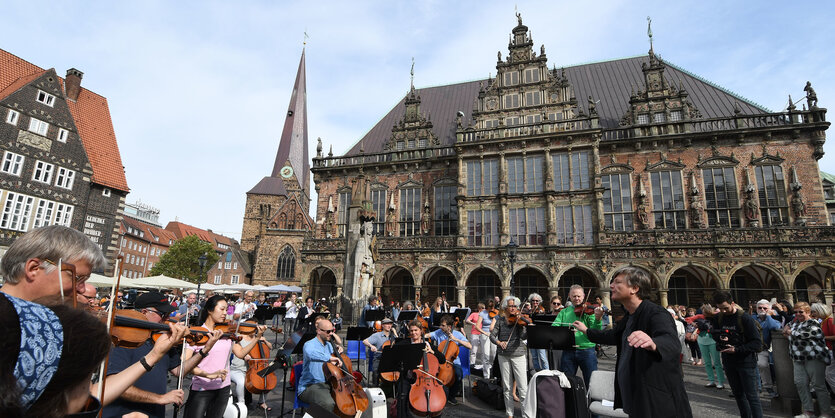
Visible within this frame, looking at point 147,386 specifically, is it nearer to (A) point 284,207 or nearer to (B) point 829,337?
(B) point 829,337

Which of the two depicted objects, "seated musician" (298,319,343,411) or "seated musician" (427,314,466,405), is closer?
"seated musician" (298,319,343,411)

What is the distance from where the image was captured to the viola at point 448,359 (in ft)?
22.4

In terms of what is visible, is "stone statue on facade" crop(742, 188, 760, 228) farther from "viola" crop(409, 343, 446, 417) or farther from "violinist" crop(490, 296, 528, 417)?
"viola" crop(409, 343, 446, 417)

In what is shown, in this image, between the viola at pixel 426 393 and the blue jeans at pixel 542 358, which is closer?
the viola at pixel 426 393

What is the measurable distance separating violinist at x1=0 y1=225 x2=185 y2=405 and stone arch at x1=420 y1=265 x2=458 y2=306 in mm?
22288

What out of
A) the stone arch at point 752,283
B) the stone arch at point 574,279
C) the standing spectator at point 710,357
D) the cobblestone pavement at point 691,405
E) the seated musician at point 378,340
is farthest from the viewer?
the stone arch at point 574,279

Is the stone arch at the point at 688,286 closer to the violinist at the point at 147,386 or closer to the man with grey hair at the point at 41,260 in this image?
the violinist at the point at 147,386

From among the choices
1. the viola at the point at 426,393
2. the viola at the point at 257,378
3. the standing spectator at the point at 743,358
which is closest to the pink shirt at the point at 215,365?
the viola at the point at 257,378

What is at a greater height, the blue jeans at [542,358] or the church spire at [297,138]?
the church spire at [297,138]

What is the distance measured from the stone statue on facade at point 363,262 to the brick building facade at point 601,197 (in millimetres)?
5728

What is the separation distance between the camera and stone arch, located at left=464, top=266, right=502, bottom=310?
24.4 m

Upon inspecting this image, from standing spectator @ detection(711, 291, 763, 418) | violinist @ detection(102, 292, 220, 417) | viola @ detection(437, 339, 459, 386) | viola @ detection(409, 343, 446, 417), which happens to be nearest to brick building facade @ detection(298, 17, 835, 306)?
viola @ detection(437, 339, 459, 386)

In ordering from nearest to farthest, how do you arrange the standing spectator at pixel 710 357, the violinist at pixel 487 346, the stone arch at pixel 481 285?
the standing spectator at pixel 710 357
the violinist at pixel 487 346
the stone arch at pixel 481 285

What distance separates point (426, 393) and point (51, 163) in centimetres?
2740
